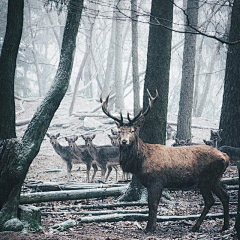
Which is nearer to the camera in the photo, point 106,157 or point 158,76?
point 158,76

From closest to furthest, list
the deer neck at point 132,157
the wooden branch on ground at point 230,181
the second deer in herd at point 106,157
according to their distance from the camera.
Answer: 1. the deer neck at point 132,157
2. the wooden branch on ground at point 230,181
3. the second deer in herd at point 106,157

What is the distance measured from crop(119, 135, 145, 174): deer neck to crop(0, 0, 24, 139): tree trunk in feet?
7.24

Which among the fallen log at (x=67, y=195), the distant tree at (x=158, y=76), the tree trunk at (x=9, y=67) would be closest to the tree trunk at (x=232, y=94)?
the distant tree at (x=158, y=76)

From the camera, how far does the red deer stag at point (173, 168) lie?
7.07m

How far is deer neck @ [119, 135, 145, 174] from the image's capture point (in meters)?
7.41

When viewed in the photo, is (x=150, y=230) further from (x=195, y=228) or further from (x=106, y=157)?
(x=106, y=157)

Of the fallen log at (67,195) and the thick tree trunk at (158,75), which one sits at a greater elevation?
the thick tree trunk at (158,75)

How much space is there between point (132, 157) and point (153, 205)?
41.0 inches

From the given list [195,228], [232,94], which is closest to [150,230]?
[195,228]

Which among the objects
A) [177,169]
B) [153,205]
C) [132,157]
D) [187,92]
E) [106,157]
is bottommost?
[106,157]

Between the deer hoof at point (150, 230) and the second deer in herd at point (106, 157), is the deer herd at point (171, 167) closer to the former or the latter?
the deer hoof at point (150, 230)

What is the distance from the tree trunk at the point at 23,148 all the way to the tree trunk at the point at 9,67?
1.7 inches

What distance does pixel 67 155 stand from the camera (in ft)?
46.6

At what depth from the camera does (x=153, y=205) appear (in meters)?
7.02
